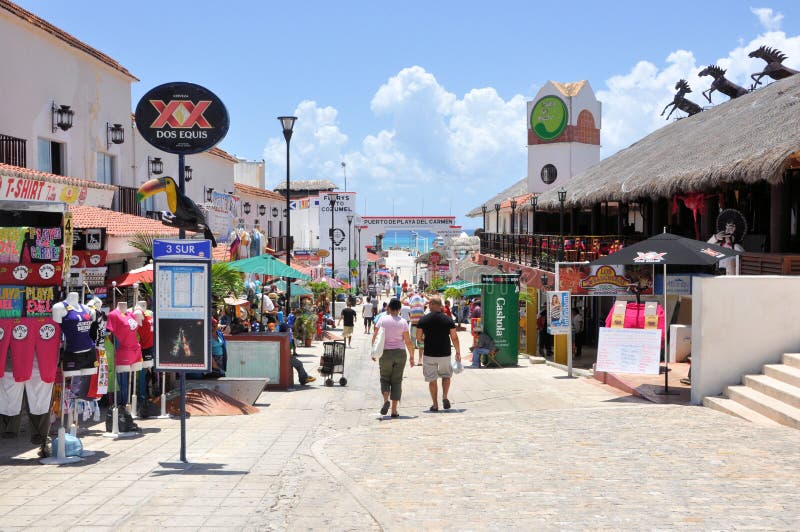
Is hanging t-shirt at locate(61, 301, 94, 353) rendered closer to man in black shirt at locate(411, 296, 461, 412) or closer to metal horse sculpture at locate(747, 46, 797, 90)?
man in black shirt at locate(411, 296, 461, 412)

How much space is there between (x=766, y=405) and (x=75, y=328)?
7.35m

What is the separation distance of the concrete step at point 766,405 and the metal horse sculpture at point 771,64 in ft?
66.7

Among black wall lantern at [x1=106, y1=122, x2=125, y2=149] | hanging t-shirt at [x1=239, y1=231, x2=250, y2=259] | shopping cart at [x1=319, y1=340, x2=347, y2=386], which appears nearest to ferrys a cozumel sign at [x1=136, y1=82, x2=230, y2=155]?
shopping cart at [x1=319, y1=340, x2=347, y2=386]

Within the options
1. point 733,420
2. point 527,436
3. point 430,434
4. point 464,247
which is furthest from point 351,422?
point 464,247

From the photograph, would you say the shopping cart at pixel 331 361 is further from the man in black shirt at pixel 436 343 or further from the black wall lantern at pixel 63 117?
the black wall lantern at pixel 63 117

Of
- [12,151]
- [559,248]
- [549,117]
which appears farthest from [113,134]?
[549,117]

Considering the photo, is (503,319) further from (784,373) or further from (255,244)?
(784,373)

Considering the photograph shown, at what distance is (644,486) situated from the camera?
673 centimetres

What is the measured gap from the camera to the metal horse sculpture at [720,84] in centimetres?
3012

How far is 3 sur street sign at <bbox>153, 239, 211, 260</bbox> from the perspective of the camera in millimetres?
8109

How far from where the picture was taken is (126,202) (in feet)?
77.1

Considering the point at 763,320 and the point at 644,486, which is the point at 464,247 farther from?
the point at 644,486

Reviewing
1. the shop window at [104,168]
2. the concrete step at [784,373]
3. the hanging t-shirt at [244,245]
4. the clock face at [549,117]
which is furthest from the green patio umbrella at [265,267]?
the clock face at [549,117]

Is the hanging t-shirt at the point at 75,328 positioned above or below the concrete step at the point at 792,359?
above
